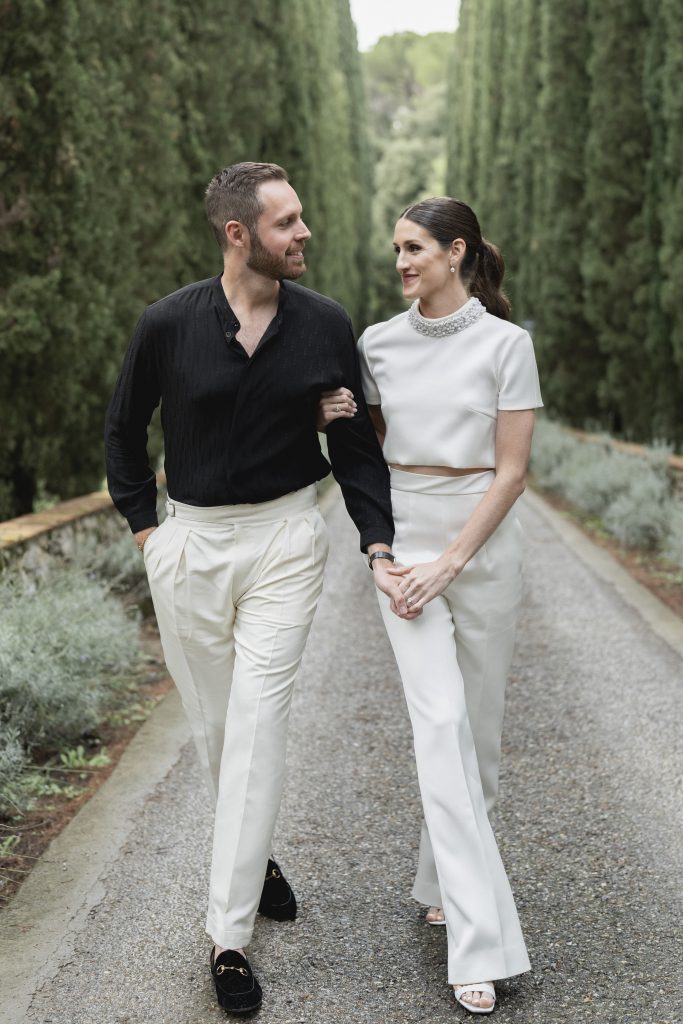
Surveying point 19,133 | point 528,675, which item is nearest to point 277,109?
point 19,133

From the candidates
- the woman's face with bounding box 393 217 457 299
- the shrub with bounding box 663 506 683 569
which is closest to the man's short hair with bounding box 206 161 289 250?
the woman's face with bounding box 393 217 457 299

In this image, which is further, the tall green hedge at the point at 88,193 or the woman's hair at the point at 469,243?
the tall green hedge at the point at 88,193

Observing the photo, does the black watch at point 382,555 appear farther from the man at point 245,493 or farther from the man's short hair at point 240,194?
the man's short hair at point 240,194

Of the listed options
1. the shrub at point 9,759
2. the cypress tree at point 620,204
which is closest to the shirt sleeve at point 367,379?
the shrub at point 9,759

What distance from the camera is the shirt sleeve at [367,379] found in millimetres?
3094

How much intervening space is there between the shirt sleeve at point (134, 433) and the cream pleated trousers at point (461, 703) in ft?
2.26

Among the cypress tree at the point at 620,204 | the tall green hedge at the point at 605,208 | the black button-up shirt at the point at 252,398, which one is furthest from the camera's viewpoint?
the cypress tree at the point at 620,204

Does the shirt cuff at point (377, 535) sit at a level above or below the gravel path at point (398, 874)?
above

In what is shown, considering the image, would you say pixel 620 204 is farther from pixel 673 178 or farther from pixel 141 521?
pixel 141 521

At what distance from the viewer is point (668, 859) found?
3623 millimetres

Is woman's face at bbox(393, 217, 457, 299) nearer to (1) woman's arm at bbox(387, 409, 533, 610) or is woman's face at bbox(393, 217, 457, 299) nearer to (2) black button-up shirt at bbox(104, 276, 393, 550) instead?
(2) black button-up shirt at bbox(104, 276, 393, 550)

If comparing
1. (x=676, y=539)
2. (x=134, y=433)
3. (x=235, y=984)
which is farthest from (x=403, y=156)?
(x=235, y=984)

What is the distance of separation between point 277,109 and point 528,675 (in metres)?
10.2

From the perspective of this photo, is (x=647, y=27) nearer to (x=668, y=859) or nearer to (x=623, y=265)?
(x=623, y=265)
